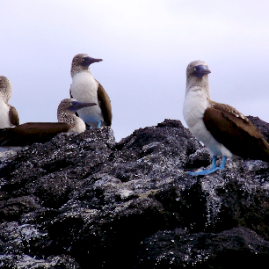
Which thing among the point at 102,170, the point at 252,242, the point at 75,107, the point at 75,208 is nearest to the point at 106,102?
the point at 75,107

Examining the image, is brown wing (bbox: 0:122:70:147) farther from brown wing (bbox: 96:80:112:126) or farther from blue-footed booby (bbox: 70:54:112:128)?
brown wing (bbox: 96:80:112:126)

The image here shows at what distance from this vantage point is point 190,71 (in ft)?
22.7

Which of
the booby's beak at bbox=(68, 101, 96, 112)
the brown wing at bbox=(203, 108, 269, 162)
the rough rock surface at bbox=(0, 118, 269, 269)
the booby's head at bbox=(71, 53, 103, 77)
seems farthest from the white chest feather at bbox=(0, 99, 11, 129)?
the brown wing at bbox=(203, 108, 269, 162)

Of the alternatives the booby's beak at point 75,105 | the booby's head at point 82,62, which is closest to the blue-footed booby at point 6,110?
the booby's beak at point 75,105

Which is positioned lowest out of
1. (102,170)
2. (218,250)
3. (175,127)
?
(218,250)

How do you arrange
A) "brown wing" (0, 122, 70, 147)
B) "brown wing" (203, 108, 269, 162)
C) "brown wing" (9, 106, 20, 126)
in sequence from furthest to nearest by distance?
"brown wing" (9, 106, 20, 126) < "brown wing" (0, 122, 70, 147) < "brown wing" (203, 108, 269, 162)

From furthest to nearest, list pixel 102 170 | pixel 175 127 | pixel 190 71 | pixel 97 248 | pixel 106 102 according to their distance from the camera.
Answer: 1. pixel 106 102
2. pixel 175 127
3. pixel 102 170
4. pixel 190 71
5. pixel 97 248

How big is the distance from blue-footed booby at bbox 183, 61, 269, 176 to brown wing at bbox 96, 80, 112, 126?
5.67 m

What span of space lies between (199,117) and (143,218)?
1.75m

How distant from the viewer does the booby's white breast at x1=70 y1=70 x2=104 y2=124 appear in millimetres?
12148

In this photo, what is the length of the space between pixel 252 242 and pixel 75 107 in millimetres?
6941

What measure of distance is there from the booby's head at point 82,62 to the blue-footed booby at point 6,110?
1773mm

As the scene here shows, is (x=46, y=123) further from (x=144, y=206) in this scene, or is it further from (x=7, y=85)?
(x=144, y=206)

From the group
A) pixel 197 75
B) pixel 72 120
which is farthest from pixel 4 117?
pixel 197 75
